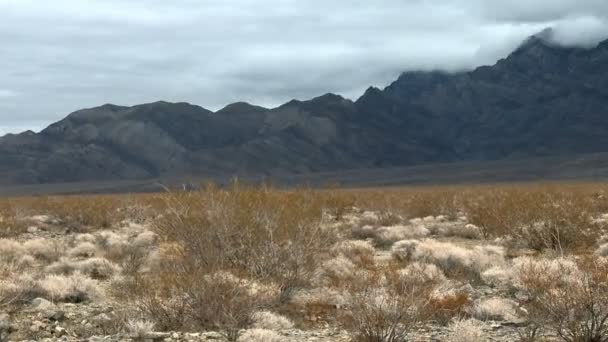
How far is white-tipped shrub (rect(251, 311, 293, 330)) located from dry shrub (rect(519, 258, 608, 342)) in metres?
3.51

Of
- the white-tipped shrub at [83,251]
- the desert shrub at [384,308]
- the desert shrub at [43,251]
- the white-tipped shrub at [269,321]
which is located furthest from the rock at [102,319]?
the white-tipped shrub at [83,251]

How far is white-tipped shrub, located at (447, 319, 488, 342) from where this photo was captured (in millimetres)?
8938

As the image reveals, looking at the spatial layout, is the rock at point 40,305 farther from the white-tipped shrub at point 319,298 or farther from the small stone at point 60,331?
the white-tipped shrub at point 319,298

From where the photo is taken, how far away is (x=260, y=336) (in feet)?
29.6

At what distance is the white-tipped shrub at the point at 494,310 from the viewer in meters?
10.7

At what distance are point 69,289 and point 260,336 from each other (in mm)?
5727

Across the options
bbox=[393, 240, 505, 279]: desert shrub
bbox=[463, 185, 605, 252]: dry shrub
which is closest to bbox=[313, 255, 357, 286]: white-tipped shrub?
bbox=[393, 240, 505, 279]: desert shrub

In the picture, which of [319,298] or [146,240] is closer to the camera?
[319,298]

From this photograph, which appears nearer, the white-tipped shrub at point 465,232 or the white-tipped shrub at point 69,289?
the white-tipped shrub at point 69,289

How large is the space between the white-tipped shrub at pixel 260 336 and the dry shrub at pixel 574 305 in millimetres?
3393

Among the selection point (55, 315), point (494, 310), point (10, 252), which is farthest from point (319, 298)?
point (10, 252)

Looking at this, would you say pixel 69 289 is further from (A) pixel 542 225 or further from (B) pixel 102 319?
(A) pixel 542 225

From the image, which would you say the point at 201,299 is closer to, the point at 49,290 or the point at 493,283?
the point at 49,290

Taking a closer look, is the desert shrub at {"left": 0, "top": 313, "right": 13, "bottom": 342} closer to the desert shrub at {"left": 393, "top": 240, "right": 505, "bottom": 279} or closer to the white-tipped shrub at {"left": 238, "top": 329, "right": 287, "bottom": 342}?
the white-tipped shrub at {"left": 238, "top": 329, "right": 287, "bottom": 342}
